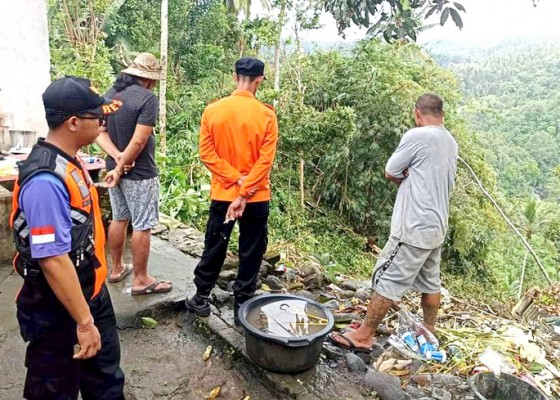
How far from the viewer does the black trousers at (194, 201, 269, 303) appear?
123 inches

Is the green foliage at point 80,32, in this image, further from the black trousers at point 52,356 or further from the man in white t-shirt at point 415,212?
the black trousers at point 52,356

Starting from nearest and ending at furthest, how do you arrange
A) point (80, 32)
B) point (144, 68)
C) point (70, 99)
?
point (70, 99) → point (144, 68) → point (80, 32)

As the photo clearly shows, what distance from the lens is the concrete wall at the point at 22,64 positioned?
180 inches

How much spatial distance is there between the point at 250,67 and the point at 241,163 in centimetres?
63

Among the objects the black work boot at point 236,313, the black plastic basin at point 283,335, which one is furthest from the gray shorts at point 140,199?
the black plastic basin at point 283,335

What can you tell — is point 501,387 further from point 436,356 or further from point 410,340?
point 410,340

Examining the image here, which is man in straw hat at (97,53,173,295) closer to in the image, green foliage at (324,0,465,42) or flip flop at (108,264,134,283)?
flip flop at (108,264,134,283)

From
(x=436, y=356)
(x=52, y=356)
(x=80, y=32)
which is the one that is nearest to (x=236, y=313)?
(x=436, y=356)

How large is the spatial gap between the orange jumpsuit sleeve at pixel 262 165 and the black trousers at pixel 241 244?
140mm

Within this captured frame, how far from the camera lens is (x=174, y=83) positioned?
1444 centimetres

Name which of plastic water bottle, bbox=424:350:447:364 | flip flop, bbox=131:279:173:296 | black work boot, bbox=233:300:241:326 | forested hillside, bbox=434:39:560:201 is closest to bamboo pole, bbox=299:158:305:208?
forested hillside, bbox=434:39:560:201

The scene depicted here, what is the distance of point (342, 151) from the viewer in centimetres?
912

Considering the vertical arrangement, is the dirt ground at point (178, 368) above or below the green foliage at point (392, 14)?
below

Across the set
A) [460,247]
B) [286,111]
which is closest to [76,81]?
[286,111]
